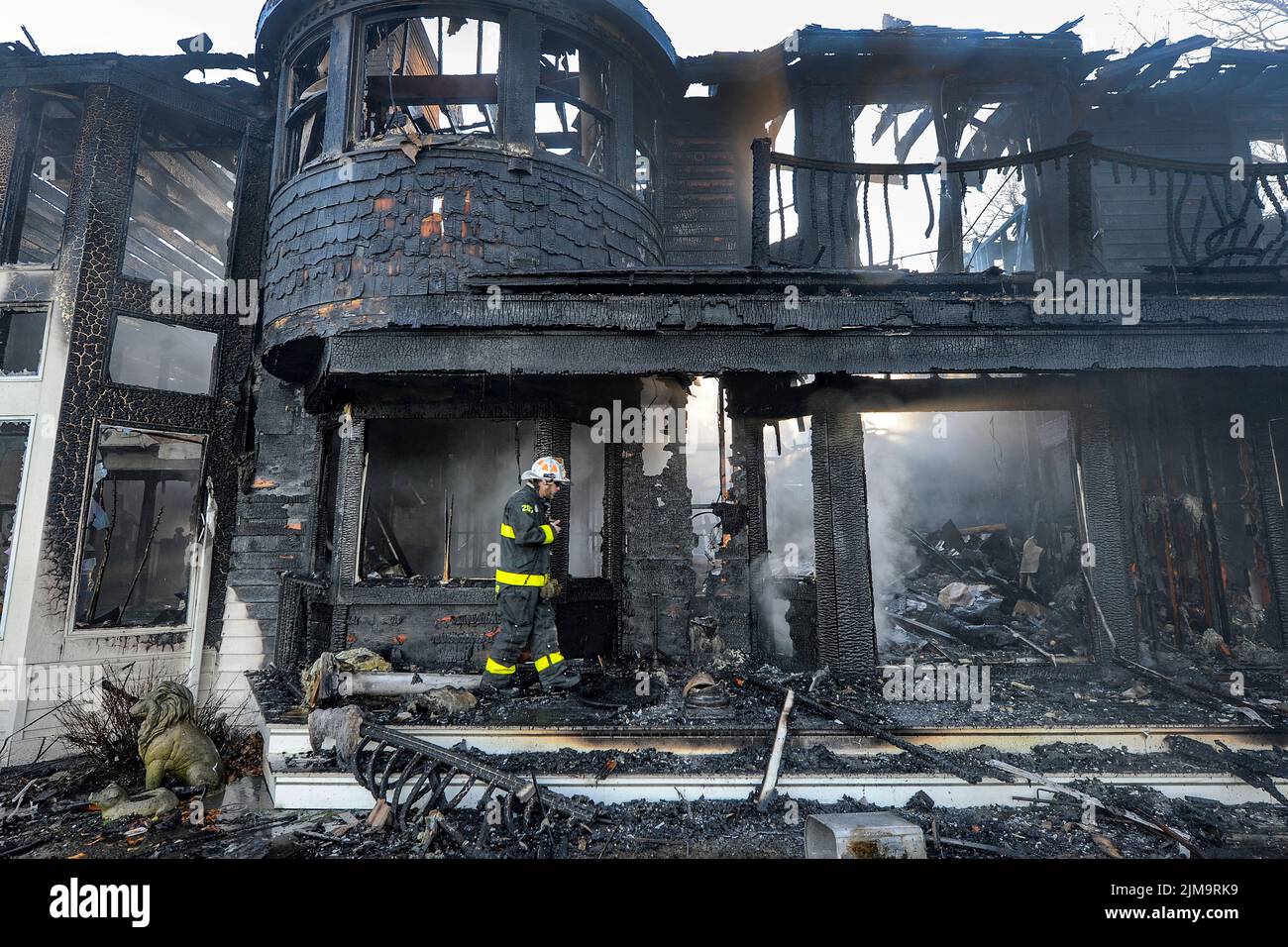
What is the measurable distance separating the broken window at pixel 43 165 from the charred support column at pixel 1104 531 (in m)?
13.6

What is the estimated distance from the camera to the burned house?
582 cm

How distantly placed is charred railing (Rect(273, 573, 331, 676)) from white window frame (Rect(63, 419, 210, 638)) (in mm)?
1429

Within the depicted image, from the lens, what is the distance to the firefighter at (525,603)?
19.7 ft

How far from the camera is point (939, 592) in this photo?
30.7ft

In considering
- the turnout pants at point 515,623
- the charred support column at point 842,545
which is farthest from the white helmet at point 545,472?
the charred support column at point 842,545

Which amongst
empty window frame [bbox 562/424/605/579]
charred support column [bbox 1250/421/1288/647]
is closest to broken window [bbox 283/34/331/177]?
empty window frame [bbox 562/424/605/579]

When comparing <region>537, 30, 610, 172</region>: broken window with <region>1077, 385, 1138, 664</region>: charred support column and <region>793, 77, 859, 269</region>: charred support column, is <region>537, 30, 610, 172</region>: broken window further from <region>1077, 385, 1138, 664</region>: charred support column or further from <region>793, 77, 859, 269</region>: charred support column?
<region>1077, 385, 1138, 664</region>: charred support column

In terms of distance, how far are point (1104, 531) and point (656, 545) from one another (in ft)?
16.3

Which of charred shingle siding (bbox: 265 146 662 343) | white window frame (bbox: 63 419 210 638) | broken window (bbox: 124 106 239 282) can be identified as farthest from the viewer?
broken window (bbox: 124 106 239 282)

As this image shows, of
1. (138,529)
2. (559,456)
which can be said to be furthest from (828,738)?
(138,529)

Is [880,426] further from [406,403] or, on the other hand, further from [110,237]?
[110,237]

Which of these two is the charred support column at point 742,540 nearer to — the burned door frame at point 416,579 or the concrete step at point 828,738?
the burned door frame at point 416,579
